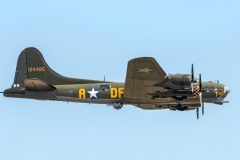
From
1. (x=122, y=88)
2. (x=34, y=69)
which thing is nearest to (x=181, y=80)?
(x=122, y=88)

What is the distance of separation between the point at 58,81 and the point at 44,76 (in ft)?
4.51

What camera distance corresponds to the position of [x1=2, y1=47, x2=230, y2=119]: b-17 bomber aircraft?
2473 centimetres

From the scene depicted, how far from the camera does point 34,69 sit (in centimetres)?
2939

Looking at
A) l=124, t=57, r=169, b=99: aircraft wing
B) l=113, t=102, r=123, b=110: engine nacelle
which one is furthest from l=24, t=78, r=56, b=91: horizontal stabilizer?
l=124, t=57, r=169, b=99: aircraft wing

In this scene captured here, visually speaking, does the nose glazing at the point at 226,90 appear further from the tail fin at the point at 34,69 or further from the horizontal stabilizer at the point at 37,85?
the horizontal stabilizer at the point at 37,85

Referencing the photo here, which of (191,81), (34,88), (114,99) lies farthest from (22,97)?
(191,81)

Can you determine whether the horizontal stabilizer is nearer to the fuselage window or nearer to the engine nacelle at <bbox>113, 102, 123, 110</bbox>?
the fuselage window

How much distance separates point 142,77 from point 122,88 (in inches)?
127

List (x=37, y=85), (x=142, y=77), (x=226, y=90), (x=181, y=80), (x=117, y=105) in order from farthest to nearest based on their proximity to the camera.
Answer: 1. (x=226, y=90)
2. (x=117, y=105)
3. (x=37, y=85)
4. (x=181, y=80)
5. (x=142, y=77)

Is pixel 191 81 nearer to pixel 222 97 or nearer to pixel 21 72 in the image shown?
pixel 222 97

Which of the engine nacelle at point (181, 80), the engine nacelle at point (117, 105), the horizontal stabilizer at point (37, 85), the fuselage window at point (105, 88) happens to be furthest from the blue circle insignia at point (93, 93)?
the engine nacelle at point (181, 80)

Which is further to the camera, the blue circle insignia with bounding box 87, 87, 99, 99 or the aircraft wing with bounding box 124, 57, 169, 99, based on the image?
the blue circle insignia with bounding box 87, 87, 99, 99

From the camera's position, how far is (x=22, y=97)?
27.5 meters

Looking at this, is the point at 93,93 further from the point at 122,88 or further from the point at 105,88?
the point at 122,88
